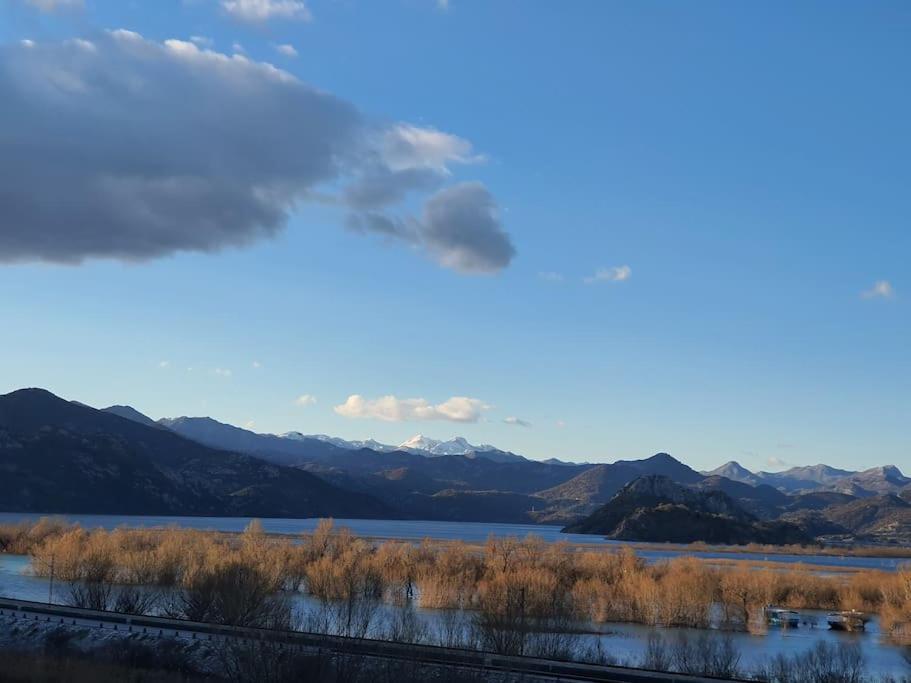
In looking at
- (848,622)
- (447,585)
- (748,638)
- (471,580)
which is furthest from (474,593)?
(848,622)

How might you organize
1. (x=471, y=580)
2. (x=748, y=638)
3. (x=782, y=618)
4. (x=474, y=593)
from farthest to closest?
(x=471, y=580) → (x=474, y=593) → (x=782, y=618) → (x=748, y=638)

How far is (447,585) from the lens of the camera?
275 ft

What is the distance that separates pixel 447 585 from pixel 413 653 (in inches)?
1880

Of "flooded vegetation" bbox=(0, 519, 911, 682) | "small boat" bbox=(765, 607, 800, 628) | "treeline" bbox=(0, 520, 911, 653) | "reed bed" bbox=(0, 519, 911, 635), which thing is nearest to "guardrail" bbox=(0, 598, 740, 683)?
"flooded vegetation" bbox=(0, 519, 911, 682)

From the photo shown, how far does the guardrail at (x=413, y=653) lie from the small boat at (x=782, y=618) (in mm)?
38898

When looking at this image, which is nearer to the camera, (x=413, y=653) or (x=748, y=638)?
(x=413, y=653)

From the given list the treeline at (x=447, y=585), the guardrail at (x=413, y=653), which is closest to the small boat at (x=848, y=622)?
the treeline at (x=447, y=585)

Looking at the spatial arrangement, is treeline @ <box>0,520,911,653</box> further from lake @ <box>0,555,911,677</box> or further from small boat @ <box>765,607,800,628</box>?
lake @ <box>0,555,911,677</box>

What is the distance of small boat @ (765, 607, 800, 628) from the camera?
7975 centimetres

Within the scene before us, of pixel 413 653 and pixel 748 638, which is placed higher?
pixel 413 653

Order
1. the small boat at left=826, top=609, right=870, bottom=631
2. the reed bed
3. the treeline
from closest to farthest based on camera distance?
the treeline, the reed bed, the small boat at left=826, top=609, right=870, bottom=631

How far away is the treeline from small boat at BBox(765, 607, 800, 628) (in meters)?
1.14

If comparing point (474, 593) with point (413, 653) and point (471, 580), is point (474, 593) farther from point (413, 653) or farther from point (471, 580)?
point (413, 653)

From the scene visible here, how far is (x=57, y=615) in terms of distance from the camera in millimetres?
57344
